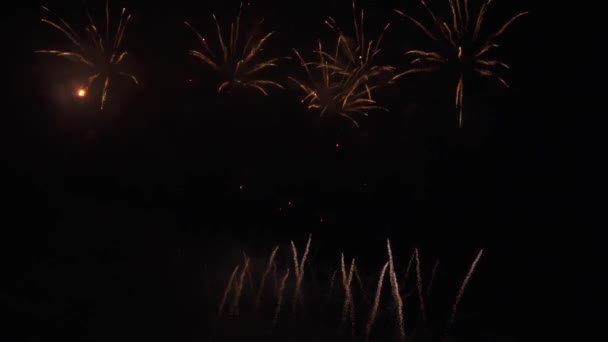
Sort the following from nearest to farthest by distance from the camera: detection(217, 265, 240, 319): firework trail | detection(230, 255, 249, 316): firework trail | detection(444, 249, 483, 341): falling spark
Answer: detection(217, 265, 240, 319): firework trail → detection(230, 255, 249, 316): firework trail → detection(444, 249, 483, 341): falling spark

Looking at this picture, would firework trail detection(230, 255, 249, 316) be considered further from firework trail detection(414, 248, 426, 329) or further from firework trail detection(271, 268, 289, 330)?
firework trail detection(414, 248, 426, 329)

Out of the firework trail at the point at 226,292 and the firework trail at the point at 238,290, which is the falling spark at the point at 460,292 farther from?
the firework trail at the point at 226,292

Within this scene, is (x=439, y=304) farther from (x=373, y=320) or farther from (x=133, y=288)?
(x=133, y=288)

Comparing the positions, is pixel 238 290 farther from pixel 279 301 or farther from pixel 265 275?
pixel 265 275

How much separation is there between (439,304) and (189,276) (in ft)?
19.3

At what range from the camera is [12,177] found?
55.5 ft

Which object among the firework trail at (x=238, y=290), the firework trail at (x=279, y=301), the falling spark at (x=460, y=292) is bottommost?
the falling spark at (x=460, y=292)

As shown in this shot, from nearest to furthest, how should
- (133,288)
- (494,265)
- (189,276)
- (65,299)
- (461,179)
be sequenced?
(65,299)
(133,288)
(189,276)
(494,265)
(461,179)

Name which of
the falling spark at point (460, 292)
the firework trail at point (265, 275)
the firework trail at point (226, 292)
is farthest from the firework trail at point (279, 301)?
the falling spark at point (460, 292)

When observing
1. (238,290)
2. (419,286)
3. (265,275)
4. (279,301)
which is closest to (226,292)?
(238,290)

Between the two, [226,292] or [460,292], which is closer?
[226,292]

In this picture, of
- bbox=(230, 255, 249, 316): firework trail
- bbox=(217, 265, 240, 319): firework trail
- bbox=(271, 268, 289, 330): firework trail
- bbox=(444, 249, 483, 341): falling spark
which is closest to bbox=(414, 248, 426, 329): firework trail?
bbox=(444, 249, 483, 341): falling spark

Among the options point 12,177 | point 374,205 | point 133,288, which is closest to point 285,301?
point 133,288

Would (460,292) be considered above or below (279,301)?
below
